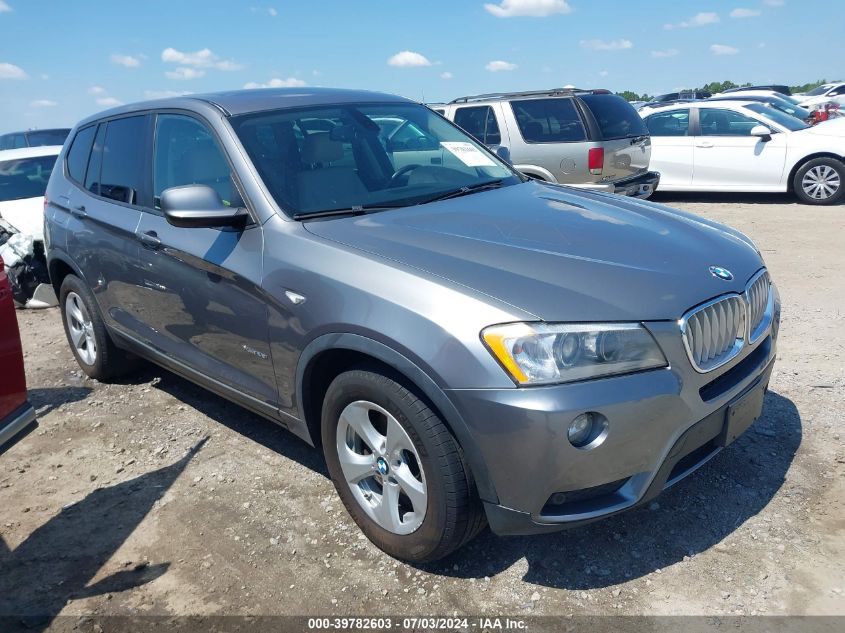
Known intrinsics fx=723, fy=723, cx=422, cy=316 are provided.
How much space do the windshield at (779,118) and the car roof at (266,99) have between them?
8.58 metres

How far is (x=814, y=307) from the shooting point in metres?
5.66

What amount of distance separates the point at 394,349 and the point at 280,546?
3.84ft

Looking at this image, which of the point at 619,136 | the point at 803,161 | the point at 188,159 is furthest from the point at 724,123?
the point at 188,159

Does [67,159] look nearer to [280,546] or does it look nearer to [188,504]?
[188,504]

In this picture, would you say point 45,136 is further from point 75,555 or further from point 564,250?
point 564,250

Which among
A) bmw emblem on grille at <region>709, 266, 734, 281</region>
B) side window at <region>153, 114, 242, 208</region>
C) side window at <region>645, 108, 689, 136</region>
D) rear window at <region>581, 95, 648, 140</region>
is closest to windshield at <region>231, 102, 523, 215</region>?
side window at <region>153, 114, 242, 208</region>

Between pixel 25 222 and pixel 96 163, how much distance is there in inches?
162

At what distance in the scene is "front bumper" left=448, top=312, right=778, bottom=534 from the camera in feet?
7.51

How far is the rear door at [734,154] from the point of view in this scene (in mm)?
10672

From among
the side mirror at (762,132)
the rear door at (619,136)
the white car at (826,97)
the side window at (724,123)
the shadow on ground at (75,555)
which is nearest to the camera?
the shadow on ground at (75,555)

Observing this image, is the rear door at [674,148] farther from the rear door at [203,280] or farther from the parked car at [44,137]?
the parked car at [44,137]

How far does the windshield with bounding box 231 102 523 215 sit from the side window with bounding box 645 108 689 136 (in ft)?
26.7

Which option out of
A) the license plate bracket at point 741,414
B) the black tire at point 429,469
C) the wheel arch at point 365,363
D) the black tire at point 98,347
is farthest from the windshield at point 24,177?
the license plate bracket at point 741,414

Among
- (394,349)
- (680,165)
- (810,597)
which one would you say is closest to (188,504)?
(394,349)
